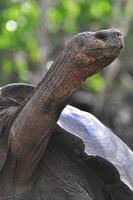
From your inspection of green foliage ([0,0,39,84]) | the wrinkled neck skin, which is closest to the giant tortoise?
the wrinkled neck skin

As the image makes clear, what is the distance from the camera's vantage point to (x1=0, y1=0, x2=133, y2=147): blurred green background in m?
15.2

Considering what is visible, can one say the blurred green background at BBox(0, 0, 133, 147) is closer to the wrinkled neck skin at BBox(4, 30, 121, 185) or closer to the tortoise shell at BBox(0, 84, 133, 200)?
the tortoise shell at BBox(0, 84, 133, 200)

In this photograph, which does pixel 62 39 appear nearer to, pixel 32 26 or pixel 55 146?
pixel 32 26

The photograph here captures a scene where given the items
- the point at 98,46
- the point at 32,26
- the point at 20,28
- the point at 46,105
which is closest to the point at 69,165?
the point at 46,105

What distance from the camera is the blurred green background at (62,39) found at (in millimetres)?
15211

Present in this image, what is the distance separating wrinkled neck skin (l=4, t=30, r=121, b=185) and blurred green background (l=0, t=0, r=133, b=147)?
10512 mm

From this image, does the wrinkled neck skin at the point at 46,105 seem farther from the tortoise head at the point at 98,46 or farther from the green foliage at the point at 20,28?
the green foliage at the point at 20,28

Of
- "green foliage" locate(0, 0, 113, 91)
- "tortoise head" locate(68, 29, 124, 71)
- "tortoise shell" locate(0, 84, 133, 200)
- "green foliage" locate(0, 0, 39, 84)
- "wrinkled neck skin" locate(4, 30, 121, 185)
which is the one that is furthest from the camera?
"green foliage" locate(0, 0, 113, 91)

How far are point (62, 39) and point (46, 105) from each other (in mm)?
14456

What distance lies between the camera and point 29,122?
13.4ft

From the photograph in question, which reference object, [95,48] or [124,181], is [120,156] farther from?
[95,48]

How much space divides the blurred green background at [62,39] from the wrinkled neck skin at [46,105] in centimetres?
1051

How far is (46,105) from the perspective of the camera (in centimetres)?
401

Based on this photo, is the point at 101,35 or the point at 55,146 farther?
the point at 55,146
